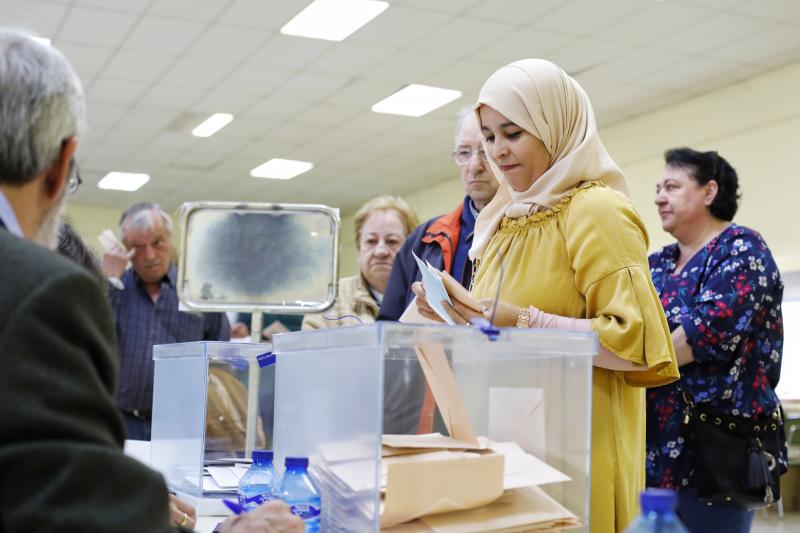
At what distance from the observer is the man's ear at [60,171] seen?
40.3 inches

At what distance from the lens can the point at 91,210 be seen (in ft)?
42.8

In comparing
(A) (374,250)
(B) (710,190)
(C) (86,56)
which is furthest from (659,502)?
(C) (86,56)

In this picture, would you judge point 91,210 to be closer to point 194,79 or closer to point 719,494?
point 194,79

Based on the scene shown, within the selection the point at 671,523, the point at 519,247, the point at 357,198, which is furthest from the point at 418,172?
the point at 671,523

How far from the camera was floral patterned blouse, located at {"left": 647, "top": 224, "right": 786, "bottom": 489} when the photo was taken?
8.34ft

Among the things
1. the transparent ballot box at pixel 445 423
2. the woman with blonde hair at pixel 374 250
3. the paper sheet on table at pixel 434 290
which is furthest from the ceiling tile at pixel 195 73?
the transparent ballot box at pixel 445 423

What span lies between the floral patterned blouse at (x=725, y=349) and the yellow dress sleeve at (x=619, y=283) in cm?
107

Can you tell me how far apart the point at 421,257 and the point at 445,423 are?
124cm

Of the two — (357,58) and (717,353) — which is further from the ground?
(357,58)

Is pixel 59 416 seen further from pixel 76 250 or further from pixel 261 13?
pixel 261 13

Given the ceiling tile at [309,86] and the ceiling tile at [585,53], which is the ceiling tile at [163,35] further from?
the ceiling tile at [585,53]

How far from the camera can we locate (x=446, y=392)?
47.9 inches

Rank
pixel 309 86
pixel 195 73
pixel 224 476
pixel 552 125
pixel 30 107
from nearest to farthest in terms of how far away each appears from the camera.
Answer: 1. pixel 30 107
2. pixel 552 125
3. pixel 224 476
4. pixel 195 73
5. pixel 309 86

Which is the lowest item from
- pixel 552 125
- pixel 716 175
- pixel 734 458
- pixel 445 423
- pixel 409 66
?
pixel 734 458
